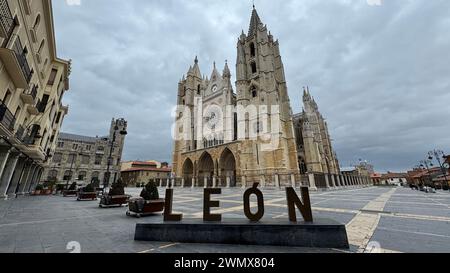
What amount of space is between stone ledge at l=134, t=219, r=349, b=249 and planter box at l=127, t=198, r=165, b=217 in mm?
2997

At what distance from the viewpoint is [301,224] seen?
11.4 ft

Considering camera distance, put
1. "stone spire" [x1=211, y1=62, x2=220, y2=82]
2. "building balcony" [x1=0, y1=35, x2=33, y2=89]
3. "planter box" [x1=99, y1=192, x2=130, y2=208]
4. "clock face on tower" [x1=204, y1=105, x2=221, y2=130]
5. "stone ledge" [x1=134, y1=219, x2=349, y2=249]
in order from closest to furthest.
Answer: "stone ledge" [x1=134, y1=219, x2=349, y2=249]
"building balcony" [x1=0, y1=35, x2=33, y2=89]
"planter box" [x1=99, y1=192, x2=130, y2=208]
"clock face on tower" [x1=204, y1=105, x2=221, y2=130]
"stone spire" [x1=211, y1=62, x2=220, y2=82]

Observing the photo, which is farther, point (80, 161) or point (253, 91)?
point (80, 161)

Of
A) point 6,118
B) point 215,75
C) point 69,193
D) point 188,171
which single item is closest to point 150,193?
point 6,118

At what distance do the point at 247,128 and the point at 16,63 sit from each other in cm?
2632

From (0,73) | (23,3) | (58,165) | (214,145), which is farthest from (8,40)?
(58,165)

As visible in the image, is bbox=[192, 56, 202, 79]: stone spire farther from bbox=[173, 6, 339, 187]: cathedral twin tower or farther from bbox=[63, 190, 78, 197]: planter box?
bbox=[63, 190, 78, 197]: planter box

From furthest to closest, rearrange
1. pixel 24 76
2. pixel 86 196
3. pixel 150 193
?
pixel 86 196, pixel 24 76, pixel 150 193

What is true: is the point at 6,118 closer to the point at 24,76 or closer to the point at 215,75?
the point at 24,76

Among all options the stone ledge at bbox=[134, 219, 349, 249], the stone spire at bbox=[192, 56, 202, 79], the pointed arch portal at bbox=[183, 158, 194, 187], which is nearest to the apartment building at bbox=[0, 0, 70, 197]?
the stone ledge at bbox=[134, 219, 349, 249]

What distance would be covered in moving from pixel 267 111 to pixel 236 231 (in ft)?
92.5

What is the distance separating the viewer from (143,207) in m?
6.55

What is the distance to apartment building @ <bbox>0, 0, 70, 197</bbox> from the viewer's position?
320 inches

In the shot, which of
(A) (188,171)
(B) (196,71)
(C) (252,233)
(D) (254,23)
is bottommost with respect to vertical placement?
(C) (252,233)
